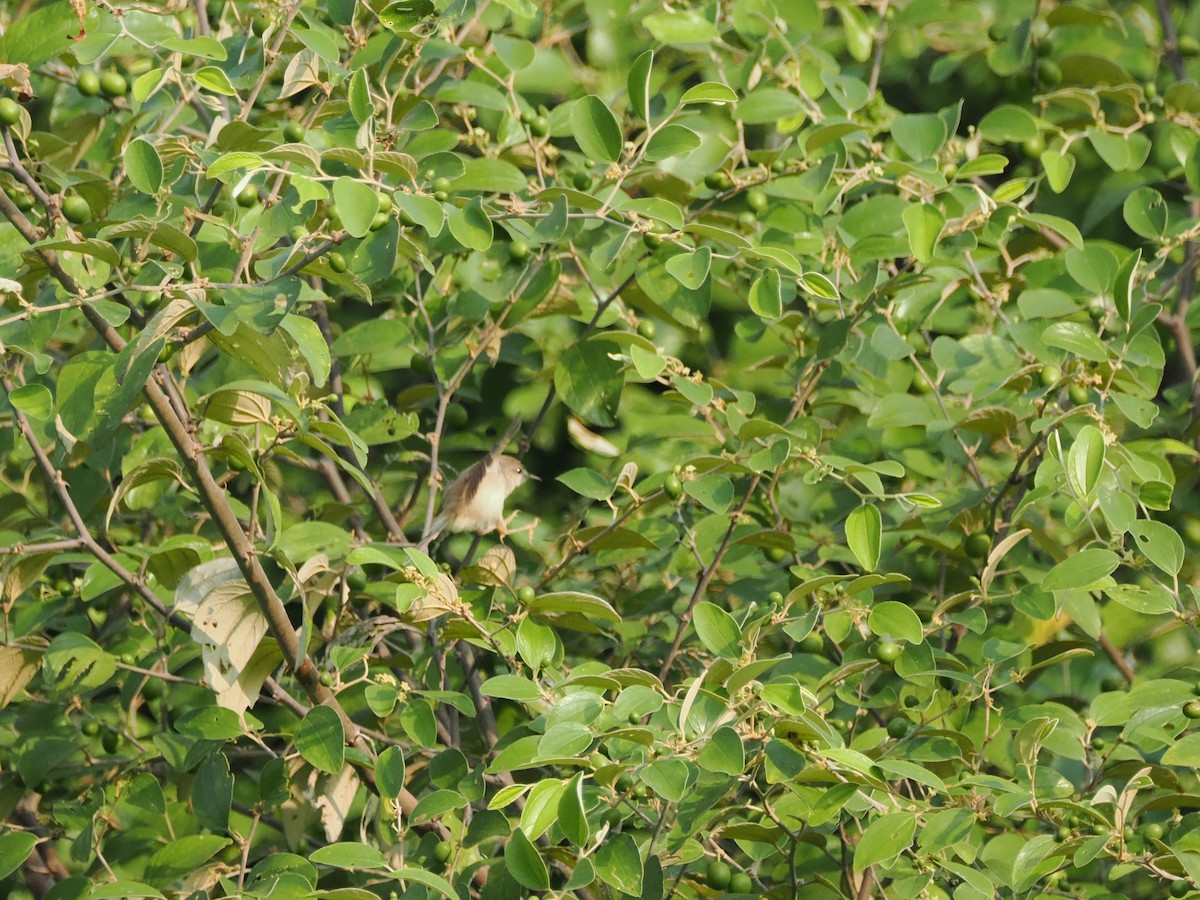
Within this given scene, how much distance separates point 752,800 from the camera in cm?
197

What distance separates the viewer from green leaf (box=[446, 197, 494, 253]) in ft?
5.66

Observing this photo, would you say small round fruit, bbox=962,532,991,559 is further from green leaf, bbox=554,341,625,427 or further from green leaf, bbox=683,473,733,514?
green leaf, bbox=554,341,625,427

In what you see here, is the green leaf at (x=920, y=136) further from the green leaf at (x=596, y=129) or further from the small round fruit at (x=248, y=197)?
the small round fruit at (x=248, y=197)

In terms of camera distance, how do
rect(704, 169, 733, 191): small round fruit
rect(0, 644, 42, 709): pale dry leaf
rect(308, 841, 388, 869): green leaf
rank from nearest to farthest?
rect(308, 841, 388, 869): green leaf → rect(0, 644, 42, 709): pale dry leaf → rect(704, 169, 733, 191): small round fruit

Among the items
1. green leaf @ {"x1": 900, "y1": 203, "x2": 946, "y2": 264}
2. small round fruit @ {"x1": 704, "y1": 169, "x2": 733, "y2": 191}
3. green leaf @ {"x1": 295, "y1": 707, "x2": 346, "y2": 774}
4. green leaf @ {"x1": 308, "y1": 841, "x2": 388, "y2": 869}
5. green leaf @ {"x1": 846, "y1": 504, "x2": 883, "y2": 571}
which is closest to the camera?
green leaf @ {"x1": 308, "y1": 841, "x2": 388, "y2": 869}

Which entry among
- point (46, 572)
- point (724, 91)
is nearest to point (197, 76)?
point (724, 91)

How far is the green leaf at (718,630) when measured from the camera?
1702 millimetres

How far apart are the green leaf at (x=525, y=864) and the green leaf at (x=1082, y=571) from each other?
705 millimetres

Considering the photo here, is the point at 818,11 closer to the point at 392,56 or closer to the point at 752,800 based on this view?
the point at 392,56

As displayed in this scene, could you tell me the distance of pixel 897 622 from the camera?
1.75m

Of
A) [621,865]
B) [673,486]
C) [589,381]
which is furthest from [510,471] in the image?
[621,865]

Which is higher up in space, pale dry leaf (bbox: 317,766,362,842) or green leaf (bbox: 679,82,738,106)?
green leaf (bbox: 679,82,738,106)

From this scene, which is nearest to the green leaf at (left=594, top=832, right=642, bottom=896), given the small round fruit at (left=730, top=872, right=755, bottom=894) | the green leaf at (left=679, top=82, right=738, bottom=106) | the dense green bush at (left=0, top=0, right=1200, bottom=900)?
the dense green bush at (left=0, top=0, right=1200, bottom=900)

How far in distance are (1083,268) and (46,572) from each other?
5.83ft
